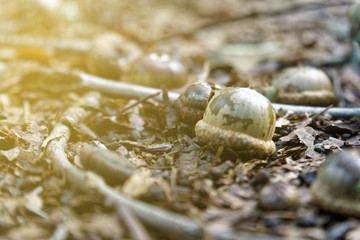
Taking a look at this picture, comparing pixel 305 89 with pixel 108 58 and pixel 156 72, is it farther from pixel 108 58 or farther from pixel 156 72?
pixel 108 58

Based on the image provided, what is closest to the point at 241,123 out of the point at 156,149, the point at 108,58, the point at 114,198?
the point at 156,149

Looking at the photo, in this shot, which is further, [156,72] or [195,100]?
[156,72]

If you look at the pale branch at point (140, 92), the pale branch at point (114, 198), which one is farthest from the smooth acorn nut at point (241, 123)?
the pale branch at point (140, 92)

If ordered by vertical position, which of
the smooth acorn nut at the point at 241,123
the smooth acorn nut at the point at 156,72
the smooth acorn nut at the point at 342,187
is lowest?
the smooth acorn nut at the point at 342,187

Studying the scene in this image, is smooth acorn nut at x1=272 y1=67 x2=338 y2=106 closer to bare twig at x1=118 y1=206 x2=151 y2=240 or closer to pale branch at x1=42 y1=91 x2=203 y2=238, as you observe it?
pale branch at x1=42 y1=91 x2=203 y2=238

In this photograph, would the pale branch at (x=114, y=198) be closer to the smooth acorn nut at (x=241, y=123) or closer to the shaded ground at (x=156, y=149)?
the shaded ground at (x=156, y=149)

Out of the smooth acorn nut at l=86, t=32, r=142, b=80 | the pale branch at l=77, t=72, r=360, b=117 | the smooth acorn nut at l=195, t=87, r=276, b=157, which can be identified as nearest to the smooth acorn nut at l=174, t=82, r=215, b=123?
the smooth acorn nut at l=195, t=87, r=276, b=157
